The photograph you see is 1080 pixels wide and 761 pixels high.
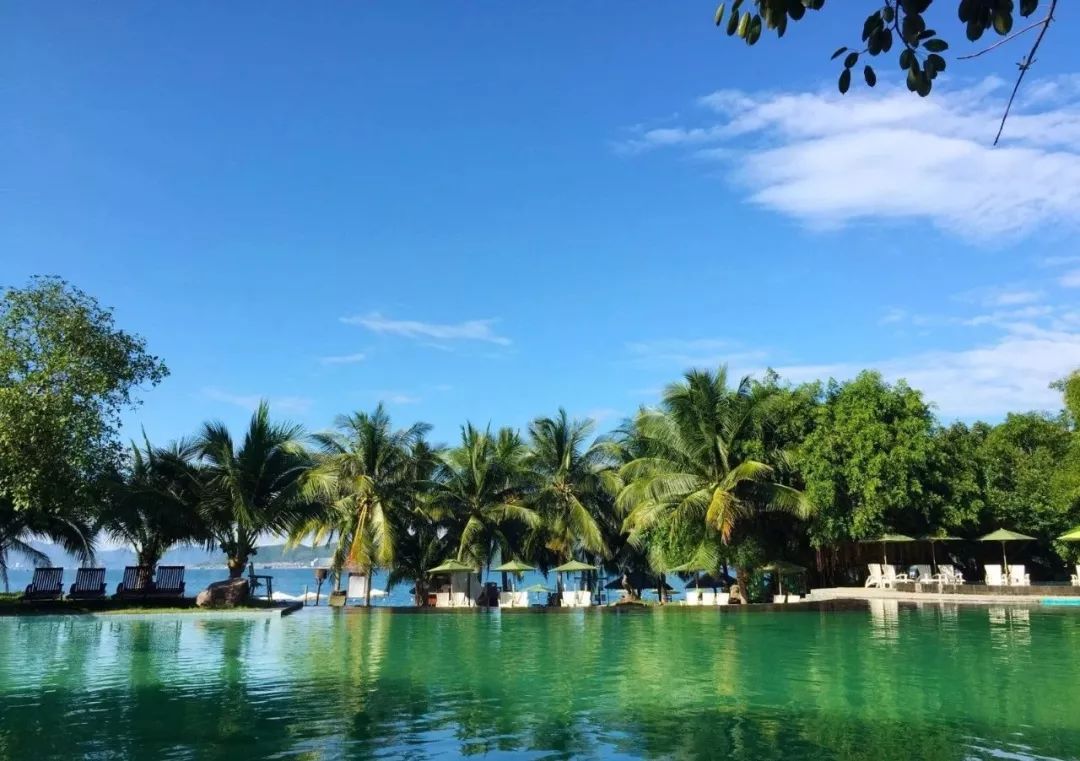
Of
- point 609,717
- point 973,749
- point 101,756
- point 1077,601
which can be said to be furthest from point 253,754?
point 1077,601

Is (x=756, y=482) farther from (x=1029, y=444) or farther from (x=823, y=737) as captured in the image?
(x=823, y=737)

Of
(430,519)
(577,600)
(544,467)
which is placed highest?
(544,467)

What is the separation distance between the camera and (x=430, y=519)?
31.8 metres

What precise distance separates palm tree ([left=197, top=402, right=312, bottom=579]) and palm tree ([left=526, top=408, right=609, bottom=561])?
909cm

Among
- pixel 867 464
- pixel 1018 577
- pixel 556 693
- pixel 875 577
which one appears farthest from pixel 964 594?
pixel 556 693

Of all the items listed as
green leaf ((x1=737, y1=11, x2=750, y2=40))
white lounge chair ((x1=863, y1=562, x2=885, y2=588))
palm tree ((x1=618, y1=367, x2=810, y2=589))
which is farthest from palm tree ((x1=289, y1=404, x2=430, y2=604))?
green leaf ((x1=737, y1=11, x2=750, y2=40))

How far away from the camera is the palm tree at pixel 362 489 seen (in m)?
28.4

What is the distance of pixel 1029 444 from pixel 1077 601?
40.1 feet

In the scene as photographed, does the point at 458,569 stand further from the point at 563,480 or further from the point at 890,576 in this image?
the point at 890,576

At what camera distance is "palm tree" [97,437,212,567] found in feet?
84.3

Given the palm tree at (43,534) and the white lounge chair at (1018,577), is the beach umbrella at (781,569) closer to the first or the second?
the white lounge chair at (1018,577)

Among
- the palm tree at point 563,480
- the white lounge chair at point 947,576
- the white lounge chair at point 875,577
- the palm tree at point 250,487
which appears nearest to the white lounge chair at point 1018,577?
the white lounge chair at point 947,576

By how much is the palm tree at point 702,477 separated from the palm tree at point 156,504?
15.0 meters

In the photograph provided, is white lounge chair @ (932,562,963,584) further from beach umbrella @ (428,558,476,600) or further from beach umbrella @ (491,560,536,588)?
beach umbrella @ (428,558,476,600)
